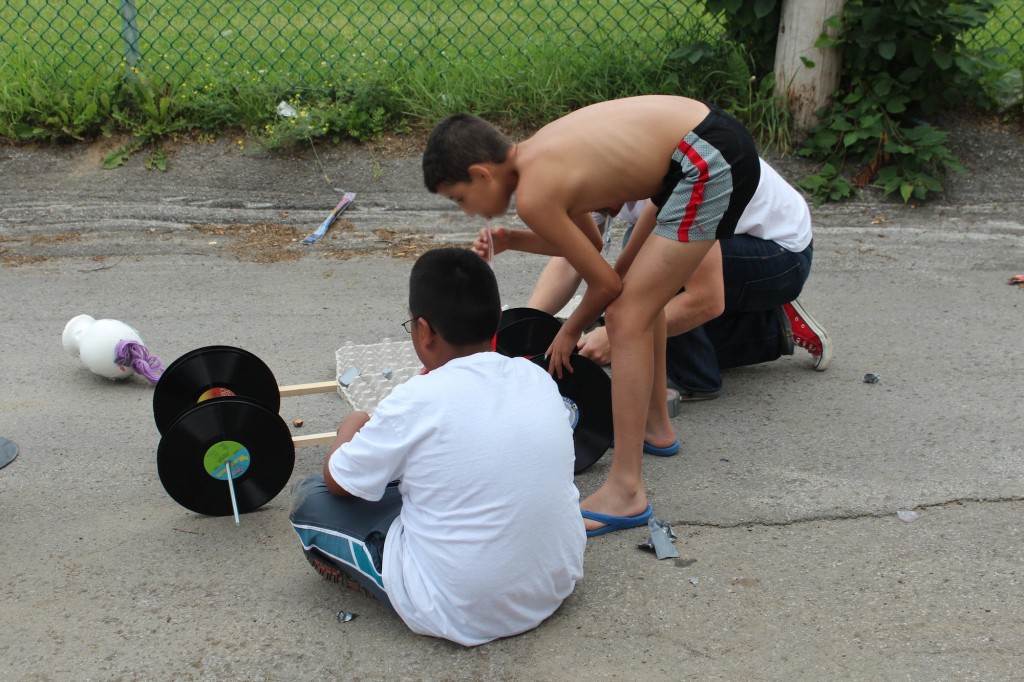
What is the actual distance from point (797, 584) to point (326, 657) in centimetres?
125

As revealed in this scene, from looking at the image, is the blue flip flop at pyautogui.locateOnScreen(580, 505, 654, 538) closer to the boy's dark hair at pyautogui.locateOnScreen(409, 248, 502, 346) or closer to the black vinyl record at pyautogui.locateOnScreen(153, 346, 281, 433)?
the boy's dark hair at pyautogui.locateOnScreen(409, 248, 502, 346)

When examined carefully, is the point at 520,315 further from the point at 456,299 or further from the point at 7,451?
the point at 7,451

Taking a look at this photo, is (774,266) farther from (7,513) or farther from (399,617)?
(7,513)

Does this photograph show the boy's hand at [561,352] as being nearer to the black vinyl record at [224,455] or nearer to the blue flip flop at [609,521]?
the blue flip flop at [609,521]

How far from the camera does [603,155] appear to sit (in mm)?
2805

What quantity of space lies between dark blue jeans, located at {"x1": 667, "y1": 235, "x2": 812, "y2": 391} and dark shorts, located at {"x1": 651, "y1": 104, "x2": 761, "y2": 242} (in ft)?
2.61

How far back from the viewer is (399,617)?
2555 mm

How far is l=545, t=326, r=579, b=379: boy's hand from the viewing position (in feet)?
9.93

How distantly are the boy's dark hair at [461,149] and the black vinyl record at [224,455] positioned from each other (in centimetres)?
85

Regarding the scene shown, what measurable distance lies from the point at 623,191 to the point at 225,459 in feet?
4.51

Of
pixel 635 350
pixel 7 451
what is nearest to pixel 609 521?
pixel 635 350

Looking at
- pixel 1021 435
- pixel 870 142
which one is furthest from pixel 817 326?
pixel 870 142

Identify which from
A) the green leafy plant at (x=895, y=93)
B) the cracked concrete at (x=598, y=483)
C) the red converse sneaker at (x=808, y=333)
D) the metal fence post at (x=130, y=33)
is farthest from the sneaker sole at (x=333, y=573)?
the metal fence post at (x=130, y=33)

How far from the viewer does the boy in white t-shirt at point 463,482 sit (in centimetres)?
229
